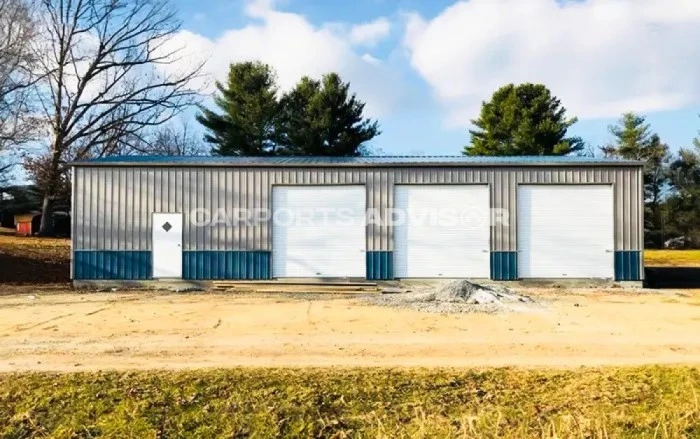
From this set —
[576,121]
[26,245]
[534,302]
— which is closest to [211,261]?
[534,302]

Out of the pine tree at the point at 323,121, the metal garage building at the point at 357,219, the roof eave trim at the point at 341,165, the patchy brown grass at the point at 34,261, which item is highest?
the pine tree at the point at 323,121

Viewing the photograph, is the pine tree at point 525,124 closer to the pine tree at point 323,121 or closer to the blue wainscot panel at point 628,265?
the pine tree at point 323,121

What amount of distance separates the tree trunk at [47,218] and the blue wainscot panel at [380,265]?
22573 mm

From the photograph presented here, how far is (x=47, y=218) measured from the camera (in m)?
34.1

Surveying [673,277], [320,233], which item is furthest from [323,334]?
[673,277]

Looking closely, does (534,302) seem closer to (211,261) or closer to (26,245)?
(211,261)

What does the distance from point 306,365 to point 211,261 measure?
11.6m

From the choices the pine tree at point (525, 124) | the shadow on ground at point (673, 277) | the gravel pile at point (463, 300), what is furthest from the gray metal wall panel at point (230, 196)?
the pine tree at point (525, 124)

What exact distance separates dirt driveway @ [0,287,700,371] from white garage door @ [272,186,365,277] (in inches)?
122

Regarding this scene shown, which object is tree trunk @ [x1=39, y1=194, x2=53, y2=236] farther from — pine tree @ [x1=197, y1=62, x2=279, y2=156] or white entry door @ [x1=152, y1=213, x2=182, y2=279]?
white entry door @ [x1=152, y1=213, x2=182, y2=279]

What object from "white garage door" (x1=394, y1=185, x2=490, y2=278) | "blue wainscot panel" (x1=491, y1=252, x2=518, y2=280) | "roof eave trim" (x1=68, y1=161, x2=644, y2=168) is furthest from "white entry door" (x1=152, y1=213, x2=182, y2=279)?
"blue wainscot panel" (x1=491, y1=252, x2=518, y2=280)

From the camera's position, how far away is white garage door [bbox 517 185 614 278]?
18.5m

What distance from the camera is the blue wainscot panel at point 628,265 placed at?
18391 millimetres

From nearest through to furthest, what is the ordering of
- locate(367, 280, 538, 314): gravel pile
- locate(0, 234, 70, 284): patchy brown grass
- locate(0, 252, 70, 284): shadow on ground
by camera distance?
locate(367, 280, 538, 314): gravel pile < locate(0, 252, 70, 284): shadow on ground < locate(0, 234, 70, 284): patchy brown grass
